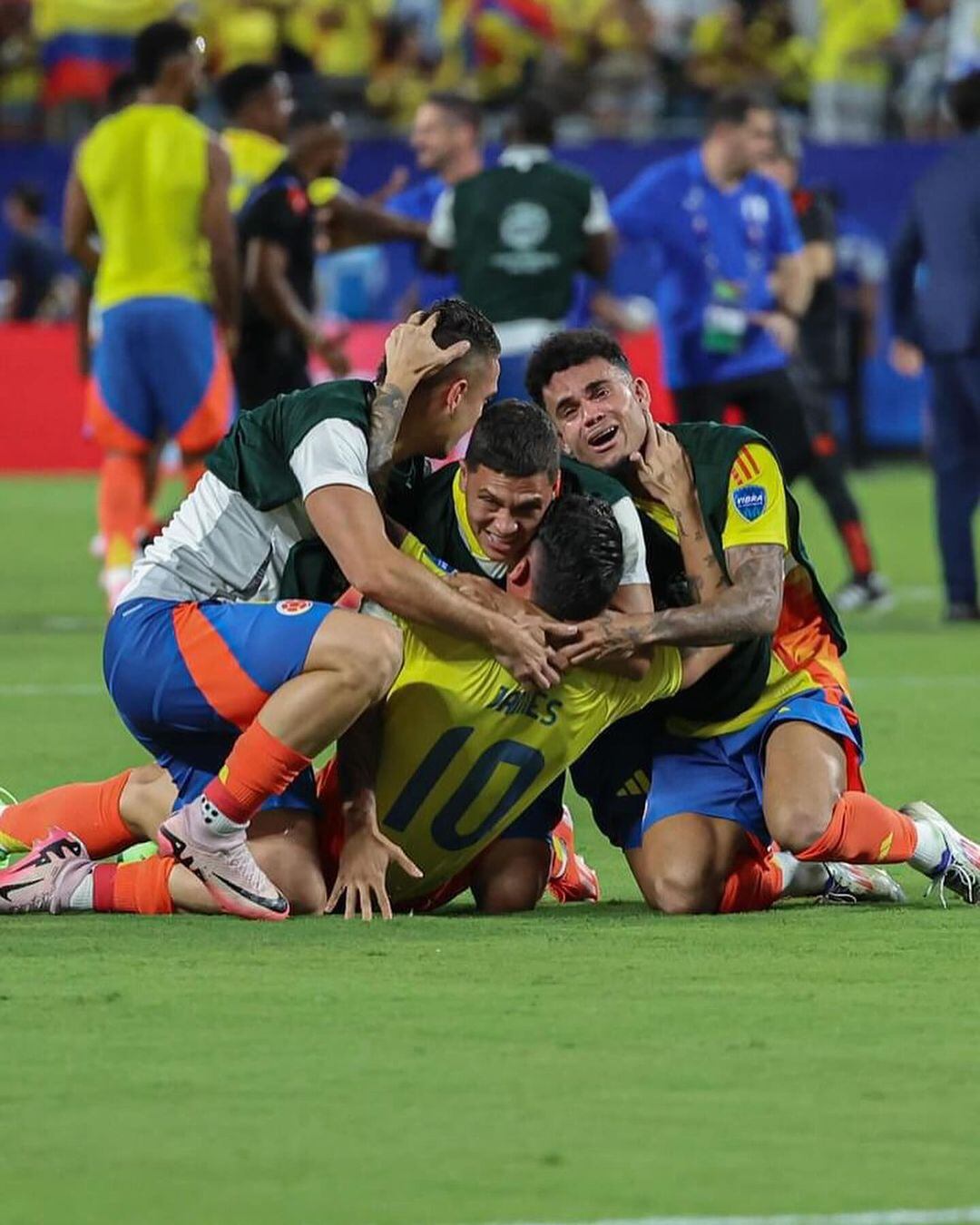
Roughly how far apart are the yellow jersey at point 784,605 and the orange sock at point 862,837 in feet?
1.29

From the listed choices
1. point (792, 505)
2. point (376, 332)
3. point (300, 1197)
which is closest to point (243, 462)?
point (792, 505)

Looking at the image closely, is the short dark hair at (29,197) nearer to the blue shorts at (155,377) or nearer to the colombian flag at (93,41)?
the colombian flag at (93,41)

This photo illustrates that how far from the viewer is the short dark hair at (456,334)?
20.1ft

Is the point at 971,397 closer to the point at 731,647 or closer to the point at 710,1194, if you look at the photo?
the point at 731,647

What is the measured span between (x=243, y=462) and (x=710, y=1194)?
273 cm

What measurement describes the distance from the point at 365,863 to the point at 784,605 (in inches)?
53.1

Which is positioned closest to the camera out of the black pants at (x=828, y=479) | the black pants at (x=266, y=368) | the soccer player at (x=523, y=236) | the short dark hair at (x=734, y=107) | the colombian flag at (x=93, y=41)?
the short dark hair at (x=734, y=107)

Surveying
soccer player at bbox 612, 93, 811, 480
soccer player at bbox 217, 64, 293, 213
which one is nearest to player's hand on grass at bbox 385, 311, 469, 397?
soccer player at bbox 612, 93, 811, 480

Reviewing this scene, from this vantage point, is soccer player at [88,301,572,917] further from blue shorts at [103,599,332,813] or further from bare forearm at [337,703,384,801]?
bare forearm at [337,703,384,801]

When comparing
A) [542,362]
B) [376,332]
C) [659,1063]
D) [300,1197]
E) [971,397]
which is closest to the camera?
[300,1197]

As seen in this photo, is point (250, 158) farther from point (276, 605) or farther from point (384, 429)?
point (276, 605)

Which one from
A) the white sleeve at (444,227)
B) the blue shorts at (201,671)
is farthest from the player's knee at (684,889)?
the white sleeve at (444,227)

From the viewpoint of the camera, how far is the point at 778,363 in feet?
42.5

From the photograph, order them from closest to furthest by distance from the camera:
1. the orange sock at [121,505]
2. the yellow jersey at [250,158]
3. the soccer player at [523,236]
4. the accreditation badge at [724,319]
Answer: the orange sock at [121,505] → the accreditation badge at [724,319] → the soccer player at [523,236] → the yellow jersey at [250,158]
